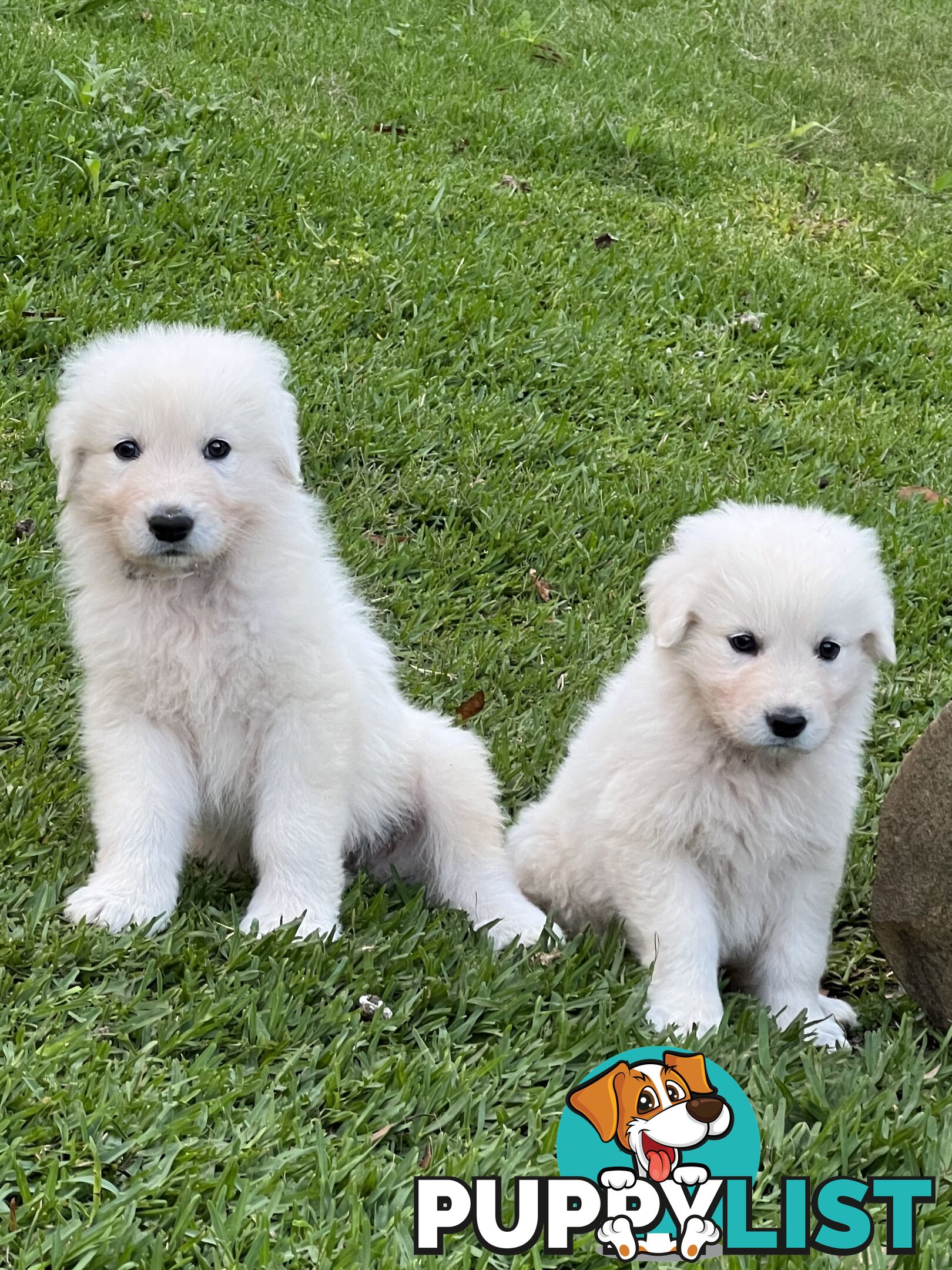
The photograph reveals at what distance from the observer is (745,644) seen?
148 inches

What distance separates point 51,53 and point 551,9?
18.5 ft

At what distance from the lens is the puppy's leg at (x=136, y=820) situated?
3.76m

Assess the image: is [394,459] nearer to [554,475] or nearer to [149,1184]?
[554,475]

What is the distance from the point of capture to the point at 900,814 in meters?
A: 4.00

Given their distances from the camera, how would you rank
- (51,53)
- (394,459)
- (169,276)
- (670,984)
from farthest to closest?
(51,53), (169,276), (394,459), (670,984)

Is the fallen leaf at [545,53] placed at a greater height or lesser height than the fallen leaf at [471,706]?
greater

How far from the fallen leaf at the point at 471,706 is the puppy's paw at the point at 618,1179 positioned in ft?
8.49

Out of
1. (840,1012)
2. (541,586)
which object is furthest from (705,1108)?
(541,586)

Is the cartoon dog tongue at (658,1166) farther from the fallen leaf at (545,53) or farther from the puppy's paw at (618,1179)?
the fallen leaf at (545,53)

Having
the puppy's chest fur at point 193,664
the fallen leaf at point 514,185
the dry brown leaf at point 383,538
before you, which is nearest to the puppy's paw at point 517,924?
the puppy's chest fur at point 193,664

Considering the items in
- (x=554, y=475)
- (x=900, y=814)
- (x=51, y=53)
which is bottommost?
(x=554, y=475)

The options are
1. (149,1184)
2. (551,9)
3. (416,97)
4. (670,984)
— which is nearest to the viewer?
(149,1184)

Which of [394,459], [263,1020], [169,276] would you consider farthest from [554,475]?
[263,1020]

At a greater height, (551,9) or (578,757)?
(551,9)
